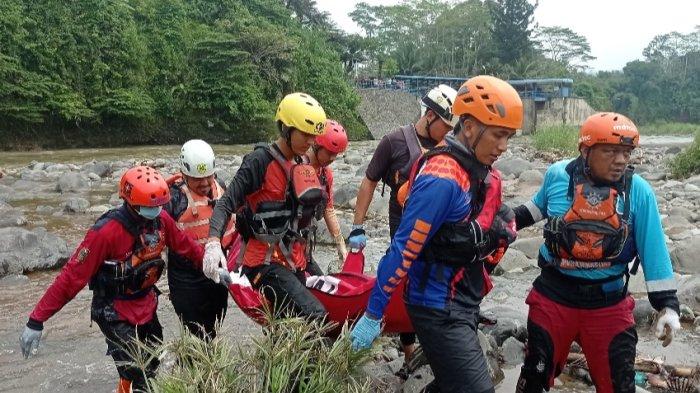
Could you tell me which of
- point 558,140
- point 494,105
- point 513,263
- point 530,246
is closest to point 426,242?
point 494,105

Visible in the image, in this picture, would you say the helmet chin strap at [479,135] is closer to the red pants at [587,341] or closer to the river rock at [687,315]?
the red pants at [587,341]

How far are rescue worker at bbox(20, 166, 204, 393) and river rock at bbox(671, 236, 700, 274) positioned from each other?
21.6ft

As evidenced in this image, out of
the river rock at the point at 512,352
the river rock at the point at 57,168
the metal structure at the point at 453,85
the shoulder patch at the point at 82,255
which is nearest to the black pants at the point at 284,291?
the shoulder patch at the point at 82,255

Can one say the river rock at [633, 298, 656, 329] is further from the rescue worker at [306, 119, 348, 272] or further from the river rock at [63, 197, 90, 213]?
the river rock at [63, 197, 90, 213]

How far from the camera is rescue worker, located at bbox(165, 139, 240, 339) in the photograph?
14.0 feet

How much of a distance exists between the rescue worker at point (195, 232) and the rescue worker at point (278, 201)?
0.43 meters

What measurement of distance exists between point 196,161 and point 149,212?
31.8 inches

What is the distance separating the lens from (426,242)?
2709 millimetres

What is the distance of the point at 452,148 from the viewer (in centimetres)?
273

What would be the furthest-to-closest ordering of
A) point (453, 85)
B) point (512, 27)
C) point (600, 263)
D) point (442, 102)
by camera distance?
point (512, 27) < point (453, 85) < point (442, 102) < point (600, 263)

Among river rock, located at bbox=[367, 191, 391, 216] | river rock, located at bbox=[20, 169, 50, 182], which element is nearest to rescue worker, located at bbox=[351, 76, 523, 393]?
river rock, located at bbox=[367, 191, 391, 216]

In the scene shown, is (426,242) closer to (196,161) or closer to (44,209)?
(196,161)

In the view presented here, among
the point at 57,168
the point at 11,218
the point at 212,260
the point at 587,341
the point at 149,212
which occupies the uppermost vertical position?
the point at 149,212

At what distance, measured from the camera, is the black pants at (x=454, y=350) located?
2.74 metres
